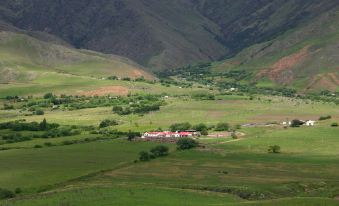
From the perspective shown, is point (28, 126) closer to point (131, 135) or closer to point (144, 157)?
point (131, 135)

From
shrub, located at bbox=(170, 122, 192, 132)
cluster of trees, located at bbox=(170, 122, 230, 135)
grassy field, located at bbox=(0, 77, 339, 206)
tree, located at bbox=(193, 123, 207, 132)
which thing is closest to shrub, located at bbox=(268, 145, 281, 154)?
grassy field, located at bbox=(0, 77, 339, 206)

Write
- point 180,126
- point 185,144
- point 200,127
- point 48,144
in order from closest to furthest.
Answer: point 185,144
point 48,144
point 200,127
point 180,126

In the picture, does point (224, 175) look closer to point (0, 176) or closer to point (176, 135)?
point (0, 176)

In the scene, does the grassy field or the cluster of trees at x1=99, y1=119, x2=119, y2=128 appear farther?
the cluster of trees at x1=99, y1=119, x2=119, y2=128

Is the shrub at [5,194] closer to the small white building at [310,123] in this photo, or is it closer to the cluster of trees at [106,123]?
the cluster of trees at [106,123]

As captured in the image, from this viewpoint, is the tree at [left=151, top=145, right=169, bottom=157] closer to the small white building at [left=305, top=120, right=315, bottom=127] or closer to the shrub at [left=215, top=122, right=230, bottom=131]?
the shrub at [left=215, top=122, right=230, bottom=131]

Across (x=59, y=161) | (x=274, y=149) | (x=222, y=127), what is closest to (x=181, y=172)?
(x=59, y=161)

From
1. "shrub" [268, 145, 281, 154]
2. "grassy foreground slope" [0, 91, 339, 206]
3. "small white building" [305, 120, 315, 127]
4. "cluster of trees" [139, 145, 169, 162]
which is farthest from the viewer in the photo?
"small white building" [305, 120, 315, 127]

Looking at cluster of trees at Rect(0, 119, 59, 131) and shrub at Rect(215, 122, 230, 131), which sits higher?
cluster of trees at Rect(0, 119, 59, 131)
